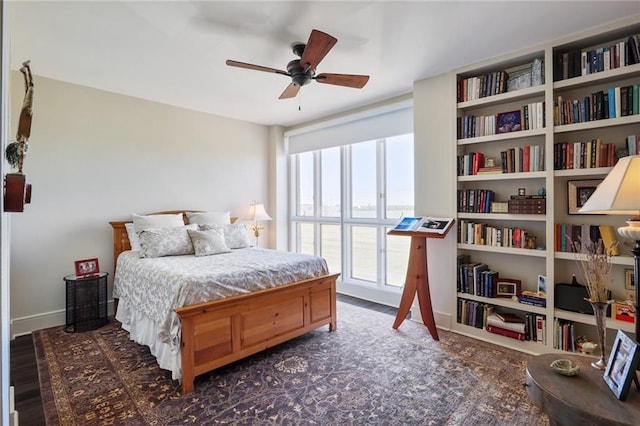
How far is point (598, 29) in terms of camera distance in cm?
247

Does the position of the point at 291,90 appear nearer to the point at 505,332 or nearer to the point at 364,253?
the point at 364,253

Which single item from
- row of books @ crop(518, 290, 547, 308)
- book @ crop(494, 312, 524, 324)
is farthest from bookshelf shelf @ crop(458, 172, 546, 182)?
book @ crop(494, 312, 524, 324)

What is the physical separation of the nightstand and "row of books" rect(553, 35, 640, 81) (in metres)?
4.72

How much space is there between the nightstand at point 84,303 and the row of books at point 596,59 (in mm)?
4716

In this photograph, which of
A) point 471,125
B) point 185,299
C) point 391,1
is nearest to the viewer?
point 391,1

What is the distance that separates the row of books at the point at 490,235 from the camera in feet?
9.55

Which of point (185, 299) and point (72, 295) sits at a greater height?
point (185, 299)

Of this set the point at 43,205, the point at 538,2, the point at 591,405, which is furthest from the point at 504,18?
the point at 43,205

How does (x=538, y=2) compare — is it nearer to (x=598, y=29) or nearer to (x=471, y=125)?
(x=598, y=29)

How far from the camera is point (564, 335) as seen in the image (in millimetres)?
2662

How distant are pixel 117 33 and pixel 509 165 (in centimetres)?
346

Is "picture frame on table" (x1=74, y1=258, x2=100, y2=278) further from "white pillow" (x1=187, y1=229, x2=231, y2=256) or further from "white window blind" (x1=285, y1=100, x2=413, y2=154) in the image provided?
"white window blind" (x1=285, y1=100, x2=413, y2=154)

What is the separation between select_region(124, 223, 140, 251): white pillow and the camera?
3.63 meters

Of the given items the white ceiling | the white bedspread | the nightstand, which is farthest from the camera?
the nightstand
